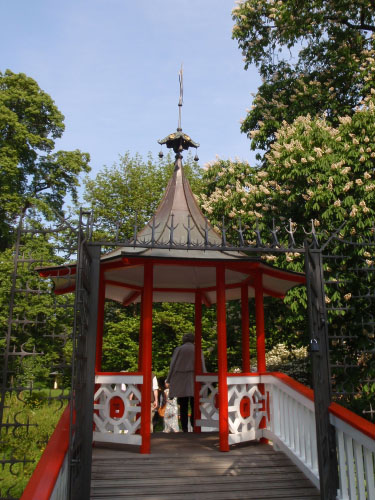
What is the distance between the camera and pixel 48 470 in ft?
10.6

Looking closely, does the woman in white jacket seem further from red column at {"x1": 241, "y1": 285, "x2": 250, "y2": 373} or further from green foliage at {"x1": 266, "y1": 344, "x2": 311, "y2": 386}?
green foliage at {"x1": 266, "y1": 344, "x2": 311, "y2": 386}

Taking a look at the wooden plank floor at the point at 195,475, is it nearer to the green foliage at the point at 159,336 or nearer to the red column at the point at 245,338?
the red column at the point at 245,338

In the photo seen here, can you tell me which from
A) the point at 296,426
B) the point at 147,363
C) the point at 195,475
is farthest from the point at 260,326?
the point at 195,475

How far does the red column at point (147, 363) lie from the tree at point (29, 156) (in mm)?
15415

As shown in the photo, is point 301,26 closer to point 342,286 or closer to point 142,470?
point 342,286

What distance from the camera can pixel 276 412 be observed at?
622 centimetres

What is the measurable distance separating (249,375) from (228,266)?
1.67 m

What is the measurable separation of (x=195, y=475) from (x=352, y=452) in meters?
1.86

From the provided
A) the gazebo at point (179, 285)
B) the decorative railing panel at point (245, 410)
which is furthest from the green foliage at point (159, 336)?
the decorative railing panel at point (245, 410)

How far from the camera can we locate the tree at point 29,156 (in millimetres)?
20922

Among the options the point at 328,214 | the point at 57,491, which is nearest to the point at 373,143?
the point at 328,214

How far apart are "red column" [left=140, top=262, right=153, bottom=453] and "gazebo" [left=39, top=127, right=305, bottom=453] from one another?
0.01 m

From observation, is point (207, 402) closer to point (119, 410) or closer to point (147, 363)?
point (119, 410)

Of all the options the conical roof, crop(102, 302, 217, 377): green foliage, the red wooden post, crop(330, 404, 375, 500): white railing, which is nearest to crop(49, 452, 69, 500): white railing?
the conical roof
